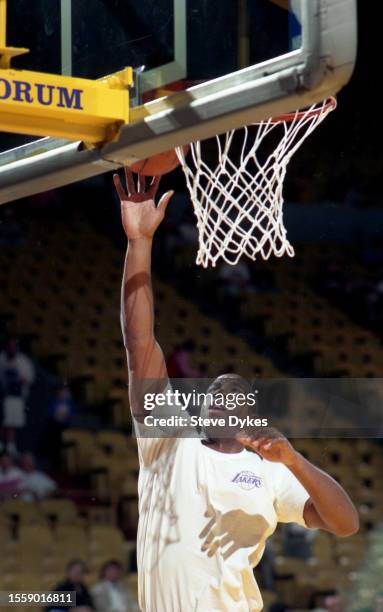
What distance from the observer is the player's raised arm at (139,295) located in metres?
3.83

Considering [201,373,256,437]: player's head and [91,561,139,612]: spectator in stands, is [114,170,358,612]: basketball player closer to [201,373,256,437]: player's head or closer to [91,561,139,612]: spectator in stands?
[201,373,256,437]: player's head

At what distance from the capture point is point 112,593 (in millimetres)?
6402

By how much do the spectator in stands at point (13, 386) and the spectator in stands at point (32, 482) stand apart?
0.10m

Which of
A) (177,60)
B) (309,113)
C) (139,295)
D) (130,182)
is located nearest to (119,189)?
(130,182)

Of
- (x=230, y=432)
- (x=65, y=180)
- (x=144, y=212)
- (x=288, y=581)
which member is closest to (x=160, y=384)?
(x=230, y=432)

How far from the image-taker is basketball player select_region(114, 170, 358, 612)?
3486 millimetres

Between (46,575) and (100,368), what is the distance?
4.80 feet

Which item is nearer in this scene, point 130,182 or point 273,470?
point 273,470

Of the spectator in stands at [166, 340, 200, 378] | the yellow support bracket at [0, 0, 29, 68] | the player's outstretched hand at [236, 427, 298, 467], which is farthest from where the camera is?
the spectator in stands at [166, 340, 200, 378]

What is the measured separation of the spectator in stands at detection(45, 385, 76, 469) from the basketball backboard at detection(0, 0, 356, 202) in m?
3.95

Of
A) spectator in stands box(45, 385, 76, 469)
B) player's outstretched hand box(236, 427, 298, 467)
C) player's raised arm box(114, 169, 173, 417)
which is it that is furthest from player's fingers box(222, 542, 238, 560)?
spectator in stands box(45, 385, 76, 469)

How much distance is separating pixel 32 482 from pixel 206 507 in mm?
3441

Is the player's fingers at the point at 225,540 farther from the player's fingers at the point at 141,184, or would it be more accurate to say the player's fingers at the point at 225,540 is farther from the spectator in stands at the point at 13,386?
the spectator in stands at the point at 13,386

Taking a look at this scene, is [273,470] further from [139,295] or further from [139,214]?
[139,214]
